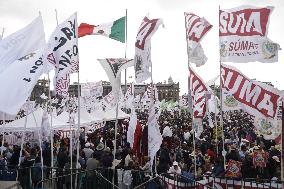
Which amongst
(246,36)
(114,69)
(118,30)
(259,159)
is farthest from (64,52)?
(259,159)

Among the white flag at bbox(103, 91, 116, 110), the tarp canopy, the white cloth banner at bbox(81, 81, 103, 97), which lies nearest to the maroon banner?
the tarp canopy

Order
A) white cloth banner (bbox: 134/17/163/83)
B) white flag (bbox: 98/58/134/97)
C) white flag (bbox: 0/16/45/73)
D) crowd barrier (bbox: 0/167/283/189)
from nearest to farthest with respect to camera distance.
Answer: crowd barrier (bbox: 0/167/283/189)
white flag (bbox: 0/16/45/73)
white cloth banner (bbox: 134/17/163/83)
white flag (bbox: 98/58/134/97)

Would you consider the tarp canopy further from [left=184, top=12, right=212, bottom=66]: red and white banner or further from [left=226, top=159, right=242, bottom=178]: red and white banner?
[left=226, top=159, right=242, bottom=178]: red and white banner

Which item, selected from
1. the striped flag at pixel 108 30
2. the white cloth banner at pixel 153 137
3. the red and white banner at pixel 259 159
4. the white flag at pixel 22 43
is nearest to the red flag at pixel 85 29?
the striped flag at pixel 108 30

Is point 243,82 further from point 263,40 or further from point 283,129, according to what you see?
point 283,129

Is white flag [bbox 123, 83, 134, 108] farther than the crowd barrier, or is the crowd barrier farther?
white flag [bbox 123, 83, 134, 108]

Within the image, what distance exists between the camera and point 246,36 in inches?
394

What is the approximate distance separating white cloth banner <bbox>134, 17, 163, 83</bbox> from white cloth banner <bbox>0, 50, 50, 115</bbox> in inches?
104

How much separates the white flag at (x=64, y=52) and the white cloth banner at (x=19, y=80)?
363 mm

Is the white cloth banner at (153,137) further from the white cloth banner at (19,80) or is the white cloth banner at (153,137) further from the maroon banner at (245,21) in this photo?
the white cloth banner at (19,80)

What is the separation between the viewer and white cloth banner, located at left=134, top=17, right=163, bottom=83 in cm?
1162

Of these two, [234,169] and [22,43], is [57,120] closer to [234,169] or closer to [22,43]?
[22,43]

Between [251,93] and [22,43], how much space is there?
Result: 6.40 metres

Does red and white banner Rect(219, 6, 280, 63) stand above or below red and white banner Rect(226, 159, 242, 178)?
above
